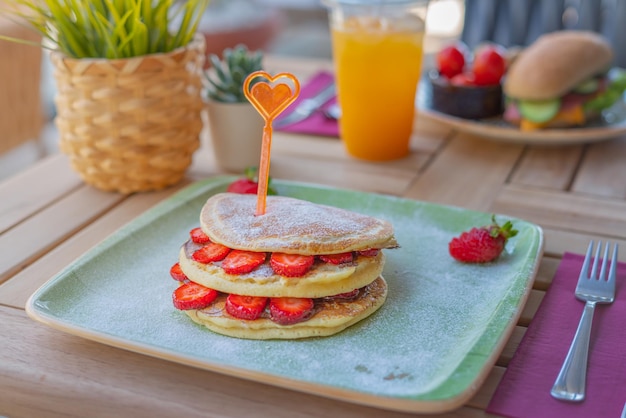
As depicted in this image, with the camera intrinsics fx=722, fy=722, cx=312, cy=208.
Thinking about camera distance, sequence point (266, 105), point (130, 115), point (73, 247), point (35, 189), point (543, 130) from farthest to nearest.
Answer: point (543, 130) → point (35, 189) → point (130, 115) → point (73, 247) → point (266, 105)

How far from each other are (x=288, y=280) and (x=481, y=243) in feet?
1.01

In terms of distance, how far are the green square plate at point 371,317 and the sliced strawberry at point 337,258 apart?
8cm

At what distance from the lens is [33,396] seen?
0.80m

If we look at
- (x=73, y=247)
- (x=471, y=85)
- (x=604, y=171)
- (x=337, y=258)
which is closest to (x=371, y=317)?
(x=337, y=258)

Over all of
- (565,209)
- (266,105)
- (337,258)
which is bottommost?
(565,209)

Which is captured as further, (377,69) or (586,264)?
(377,69)

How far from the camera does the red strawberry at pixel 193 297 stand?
2.86 feet

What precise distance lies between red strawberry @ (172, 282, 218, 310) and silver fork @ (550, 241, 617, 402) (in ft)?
1.32

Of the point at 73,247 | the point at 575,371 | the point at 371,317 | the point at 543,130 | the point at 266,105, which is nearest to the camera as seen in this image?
the point at 575,371

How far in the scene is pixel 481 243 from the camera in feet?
3.29

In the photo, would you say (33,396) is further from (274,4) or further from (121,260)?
(274,4)

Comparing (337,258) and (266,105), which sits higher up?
(266,105)

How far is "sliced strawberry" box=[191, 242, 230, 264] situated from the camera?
90 cm

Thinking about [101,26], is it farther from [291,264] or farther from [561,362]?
[561,362]
